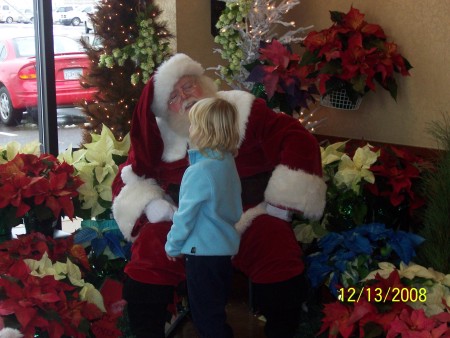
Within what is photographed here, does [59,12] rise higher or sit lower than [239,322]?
higher

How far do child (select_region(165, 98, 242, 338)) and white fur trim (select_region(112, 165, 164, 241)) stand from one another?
1.17ft

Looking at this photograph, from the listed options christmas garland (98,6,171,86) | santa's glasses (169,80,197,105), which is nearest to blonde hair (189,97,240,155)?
santa's glasses (169,80,197,105)

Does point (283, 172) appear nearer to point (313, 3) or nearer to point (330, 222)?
point (330, 222)

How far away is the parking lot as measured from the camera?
13.1 ft

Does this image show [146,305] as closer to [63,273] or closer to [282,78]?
[63,273]

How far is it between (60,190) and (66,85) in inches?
75.1

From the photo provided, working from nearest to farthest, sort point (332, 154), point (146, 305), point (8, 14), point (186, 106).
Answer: point (146, 305)
point (186, 106)
point (332, 154)
point (8, 14)

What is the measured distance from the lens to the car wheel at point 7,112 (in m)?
4.09

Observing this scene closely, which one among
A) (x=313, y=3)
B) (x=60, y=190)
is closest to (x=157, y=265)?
(x=60, y=190)

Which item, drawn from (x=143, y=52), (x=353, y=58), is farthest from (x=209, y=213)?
(x=143, y=52)

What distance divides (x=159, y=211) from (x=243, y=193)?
340 mm

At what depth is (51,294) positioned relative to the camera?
6.48ft

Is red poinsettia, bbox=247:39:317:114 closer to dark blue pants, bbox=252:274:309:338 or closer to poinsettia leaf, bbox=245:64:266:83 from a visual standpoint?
poinsettia leaf, bbox=245:64:266:83

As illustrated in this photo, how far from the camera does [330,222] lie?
2719 mm
